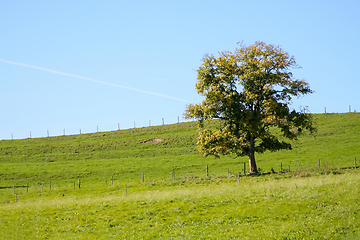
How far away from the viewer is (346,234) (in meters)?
20.6

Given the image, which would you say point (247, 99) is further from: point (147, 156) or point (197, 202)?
point (147, 156)

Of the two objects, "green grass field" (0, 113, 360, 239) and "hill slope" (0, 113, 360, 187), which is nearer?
"green grass field" (0, 113, 360, 239)

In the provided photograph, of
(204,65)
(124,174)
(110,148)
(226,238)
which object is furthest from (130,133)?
(226,238)

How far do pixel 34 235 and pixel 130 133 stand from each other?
7962cm

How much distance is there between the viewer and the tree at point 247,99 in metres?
46.1

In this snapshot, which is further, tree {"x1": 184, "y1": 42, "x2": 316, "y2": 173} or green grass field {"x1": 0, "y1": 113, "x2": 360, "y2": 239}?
tree {"x1": 184, "y1": 42, "x2": 316, "y2": 173}

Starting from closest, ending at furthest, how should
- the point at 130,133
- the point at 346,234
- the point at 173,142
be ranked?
the point at 346,234 → the point at 173,142 → the point at 130,133

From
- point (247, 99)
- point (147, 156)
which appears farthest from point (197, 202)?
point (147, 156)

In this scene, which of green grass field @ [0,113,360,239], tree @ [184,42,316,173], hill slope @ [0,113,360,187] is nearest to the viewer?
green grass field @ [0,113,360,239]

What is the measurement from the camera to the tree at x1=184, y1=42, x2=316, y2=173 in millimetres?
46094

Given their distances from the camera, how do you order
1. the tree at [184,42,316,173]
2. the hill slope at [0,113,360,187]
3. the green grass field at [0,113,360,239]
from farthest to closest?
the hill slope at [0,113,360,187]
the tree at [184,42,316,173]
the green grass field at [0,113,360,239]

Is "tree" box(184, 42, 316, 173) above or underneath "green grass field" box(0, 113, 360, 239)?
above

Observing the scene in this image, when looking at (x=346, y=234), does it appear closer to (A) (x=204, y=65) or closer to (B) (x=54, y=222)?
(B) (x=54, y=222)

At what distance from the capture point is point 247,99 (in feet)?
152
